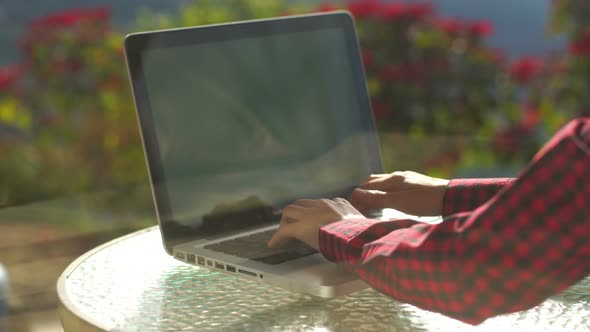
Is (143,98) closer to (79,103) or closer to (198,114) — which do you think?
(198,114)

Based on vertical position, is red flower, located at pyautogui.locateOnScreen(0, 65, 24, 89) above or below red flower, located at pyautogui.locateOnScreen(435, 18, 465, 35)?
above

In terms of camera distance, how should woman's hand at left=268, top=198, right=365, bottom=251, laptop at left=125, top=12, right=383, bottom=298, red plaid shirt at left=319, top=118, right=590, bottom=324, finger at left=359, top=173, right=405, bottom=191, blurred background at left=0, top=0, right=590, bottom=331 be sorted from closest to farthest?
red plaid shirt at left=319, top=118, right=590, bottom=324
woman's hand at left=268, top=198, right=365, bottom=251
laptop at left=125, top=12, right=383, bottom=298
finger at left=359, top=173, right=405, bottom=191
blurred background at left=0, top=0, right=590, bottom=331

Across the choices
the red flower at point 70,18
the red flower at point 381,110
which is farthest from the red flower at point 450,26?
the red flower at point 70,18

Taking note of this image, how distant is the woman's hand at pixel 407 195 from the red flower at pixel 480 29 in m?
2.27

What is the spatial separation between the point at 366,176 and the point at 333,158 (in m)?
0.06

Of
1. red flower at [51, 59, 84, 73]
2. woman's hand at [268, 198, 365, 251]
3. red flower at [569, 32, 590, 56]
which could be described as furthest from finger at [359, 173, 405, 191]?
red flower at [569, 32, 590, 56]

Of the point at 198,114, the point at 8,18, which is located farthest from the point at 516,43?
the point at 198,114

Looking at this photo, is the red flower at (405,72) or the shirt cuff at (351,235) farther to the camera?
the red flower at (405,72)

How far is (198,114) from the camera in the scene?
1095 millimetres

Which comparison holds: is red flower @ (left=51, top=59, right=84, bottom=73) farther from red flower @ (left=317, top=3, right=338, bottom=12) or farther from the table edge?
the table edge

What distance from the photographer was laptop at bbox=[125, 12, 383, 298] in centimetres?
106

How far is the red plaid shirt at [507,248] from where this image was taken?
68cm

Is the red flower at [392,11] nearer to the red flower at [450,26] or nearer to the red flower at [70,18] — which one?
the red flower at [450,26]

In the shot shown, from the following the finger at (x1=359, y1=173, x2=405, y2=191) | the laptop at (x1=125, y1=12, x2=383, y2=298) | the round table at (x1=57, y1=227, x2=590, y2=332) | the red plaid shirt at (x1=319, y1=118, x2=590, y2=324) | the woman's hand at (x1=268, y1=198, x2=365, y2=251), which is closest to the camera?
the red plaid shirt at (x1=319, y1=118, x2=590, y2=324)
